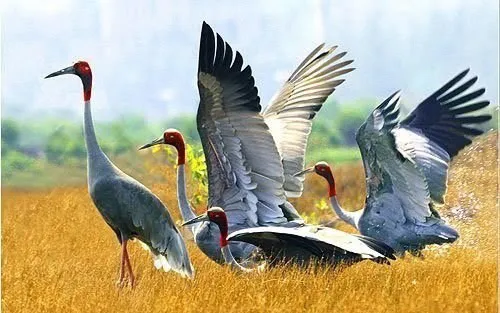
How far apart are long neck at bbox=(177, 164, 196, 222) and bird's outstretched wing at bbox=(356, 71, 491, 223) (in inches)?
43.8

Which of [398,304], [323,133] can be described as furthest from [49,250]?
[323,133]

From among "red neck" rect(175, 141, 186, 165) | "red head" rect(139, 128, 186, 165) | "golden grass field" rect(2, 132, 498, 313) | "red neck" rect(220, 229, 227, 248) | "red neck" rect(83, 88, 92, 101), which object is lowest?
"golden grass field" rect(2, 132, 498, 313)

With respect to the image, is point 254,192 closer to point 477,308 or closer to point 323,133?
point 477,308

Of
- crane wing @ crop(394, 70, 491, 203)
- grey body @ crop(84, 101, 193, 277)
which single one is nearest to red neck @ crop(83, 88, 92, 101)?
grey body @ crop(84, 101, 193, 277)

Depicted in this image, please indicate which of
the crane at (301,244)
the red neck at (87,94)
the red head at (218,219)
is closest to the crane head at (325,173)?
the crane at (301,244)

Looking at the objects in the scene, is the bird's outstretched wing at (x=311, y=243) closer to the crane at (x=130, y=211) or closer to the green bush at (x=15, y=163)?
the crane at (x=130, y=211)

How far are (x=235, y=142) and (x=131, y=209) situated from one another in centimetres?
74

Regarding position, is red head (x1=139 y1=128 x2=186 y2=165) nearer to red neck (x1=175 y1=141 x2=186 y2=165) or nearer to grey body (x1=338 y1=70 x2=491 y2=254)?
red neck (x1=175 y1=141 x2=186 y2=165)

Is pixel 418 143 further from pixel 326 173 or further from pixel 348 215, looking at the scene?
pixel 348 215

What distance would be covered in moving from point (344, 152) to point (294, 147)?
93.9 inches

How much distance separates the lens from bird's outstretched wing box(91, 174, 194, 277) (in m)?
6.28

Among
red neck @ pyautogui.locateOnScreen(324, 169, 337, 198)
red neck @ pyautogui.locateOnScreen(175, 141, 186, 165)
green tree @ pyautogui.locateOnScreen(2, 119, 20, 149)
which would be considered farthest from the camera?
green tree @ pyautogui.locateOnScreen(2, 119, 20, 149)

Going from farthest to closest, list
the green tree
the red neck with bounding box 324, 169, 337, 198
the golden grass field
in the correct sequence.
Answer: the green tree → the red neck with bounding box 324, 169, 337, 198 → the golden grass field

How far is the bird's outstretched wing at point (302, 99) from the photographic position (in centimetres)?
767
